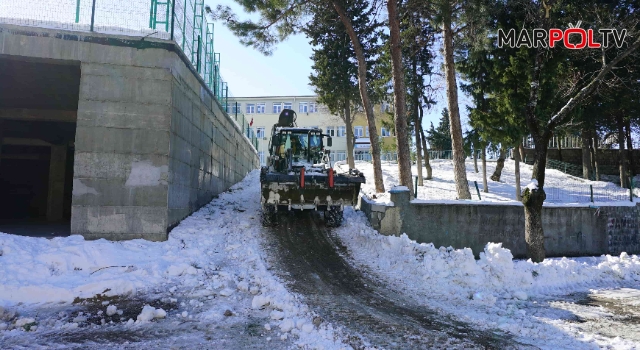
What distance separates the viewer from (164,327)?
5.08 meters

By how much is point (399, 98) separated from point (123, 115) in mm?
8072

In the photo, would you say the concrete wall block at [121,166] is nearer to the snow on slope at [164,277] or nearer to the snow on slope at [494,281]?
the snow on slope at [164,277]

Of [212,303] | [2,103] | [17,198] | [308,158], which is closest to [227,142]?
[308,158]

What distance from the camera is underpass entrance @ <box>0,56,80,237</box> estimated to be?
10066mm

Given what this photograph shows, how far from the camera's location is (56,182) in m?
16.4

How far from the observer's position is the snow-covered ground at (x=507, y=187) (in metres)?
13.0

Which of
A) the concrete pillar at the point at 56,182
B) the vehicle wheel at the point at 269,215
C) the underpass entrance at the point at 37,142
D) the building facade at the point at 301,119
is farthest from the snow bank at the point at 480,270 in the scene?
the building facade at the point at 301,119

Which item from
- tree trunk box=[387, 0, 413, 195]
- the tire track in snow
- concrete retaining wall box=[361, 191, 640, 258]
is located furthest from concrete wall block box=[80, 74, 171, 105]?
tree trunk box=[387, 0, 413, 195]

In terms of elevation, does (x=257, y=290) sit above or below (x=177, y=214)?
below

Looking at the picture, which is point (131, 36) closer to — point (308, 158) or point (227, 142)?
point (308, 158)

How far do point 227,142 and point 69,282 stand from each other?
11.8 metres

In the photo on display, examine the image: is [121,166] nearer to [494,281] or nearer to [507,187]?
[494,281]

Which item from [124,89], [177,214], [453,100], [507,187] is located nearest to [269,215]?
[177,214]

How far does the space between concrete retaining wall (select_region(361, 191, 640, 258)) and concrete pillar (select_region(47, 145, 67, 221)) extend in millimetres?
12675
